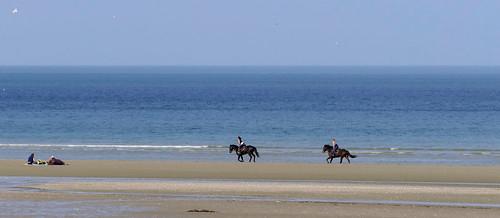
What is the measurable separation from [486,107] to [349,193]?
70.6 m

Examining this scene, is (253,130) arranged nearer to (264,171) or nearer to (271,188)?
(264,171)

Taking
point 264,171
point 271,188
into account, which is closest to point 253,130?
point 264,171

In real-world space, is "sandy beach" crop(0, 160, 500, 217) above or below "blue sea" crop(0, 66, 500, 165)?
below

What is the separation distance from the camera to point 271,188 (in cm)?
2762

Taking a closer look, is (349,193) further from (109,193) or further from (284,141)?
(284,141)

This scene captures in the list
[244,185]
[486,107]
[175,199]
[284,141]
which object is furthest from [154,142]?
[486,107]

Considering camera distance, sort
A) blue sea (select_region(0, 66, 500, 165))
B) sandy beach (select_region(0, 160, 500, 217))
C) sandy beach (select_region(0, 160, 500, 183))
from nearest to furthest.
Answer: sandy beach (select_region(0, 160, 500, 217))
sandy beach (select_region(0, 160, 500, 183))
blue sea (select_region(0, 66, 500, 165))

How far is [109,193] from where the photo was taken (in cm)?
2614

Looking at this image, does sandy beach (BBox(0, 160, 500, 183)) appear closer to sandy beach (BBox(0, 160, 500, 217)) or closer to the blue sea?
sandy beach (BBox(0, 160, 500, 217))

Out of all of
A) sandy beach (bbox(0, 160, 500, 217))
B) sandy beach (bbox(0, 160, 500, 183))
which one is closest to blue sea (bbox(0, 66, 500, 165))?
sandy beach (bbox(0, 160, 500, 183))

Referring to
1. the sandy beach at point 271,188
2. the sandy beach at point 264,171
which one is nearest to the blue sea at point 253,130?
the sandy beach at point 264,171

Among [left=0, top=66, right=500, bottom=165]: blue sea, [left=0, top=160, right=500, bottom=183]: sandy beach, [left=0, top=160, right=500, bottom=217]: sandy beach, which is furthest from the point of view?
[left=0, top=66, right=500, bottom=165]: blue sea

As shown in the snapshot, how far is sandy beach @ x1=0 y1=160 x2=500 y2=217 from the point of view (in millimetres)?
22734

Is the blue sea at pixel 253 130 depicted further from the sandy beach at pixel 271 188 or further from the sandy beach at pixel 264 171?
the sandy beach at pixel 271 188
